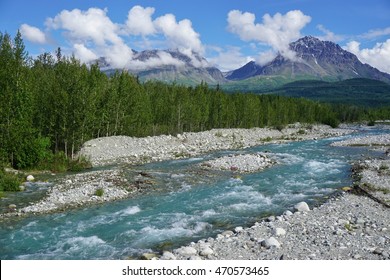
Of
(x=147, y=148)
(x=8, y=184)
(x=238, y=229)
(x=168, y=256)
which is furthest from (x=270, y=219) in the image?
(x=147, y=148)

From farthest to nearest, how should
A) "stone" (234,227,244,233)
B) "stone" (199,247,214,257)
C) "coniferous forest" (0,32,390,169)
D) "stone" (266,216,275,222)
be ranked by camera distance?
"coniferous forest" (0,32,390,169)
"stone" (266,216,275,222)
"stone" (234,227,244,233)
"stone" (199,247,214,257)

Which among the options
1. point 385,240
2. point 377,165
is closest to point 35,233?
point 385,240

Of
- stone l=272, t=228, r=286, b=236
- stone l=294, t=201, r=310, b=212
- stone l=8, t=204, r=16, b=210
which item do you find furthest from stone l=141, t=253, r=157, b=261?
stone l=8, t=204, r=16, b=210

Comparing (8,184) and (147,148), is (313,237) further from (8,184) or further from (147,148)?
(147,148)

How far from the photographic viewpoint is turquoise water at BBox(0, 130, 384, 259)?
16188mm

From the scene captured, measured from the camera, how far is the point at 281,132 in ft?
291

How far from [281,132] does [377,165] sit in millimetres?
52056

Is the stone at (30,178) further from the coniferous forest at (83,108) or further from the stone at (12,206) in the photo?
the stone at (12,206)

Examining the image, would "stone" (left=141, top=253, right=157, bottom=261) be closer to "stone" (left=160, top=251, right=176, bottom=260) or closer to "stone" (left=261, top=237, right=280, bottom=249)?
"stone" (left=160, top=251, right=176, bottom=260)

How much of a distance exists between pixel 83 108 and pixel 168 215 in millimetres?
22467

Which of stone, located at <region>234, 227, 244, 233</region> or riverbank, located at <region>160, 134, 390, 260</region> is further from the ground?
riverbank, located at <region>160, 134, 390, 260</region>

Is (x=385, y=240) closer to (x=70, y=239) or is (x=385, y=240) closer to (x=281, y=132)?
(x=70, y=239)

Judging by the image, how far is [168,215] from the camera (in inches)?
821

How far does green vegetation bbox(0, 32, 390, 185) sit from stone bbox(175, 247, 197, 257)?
22.8m
